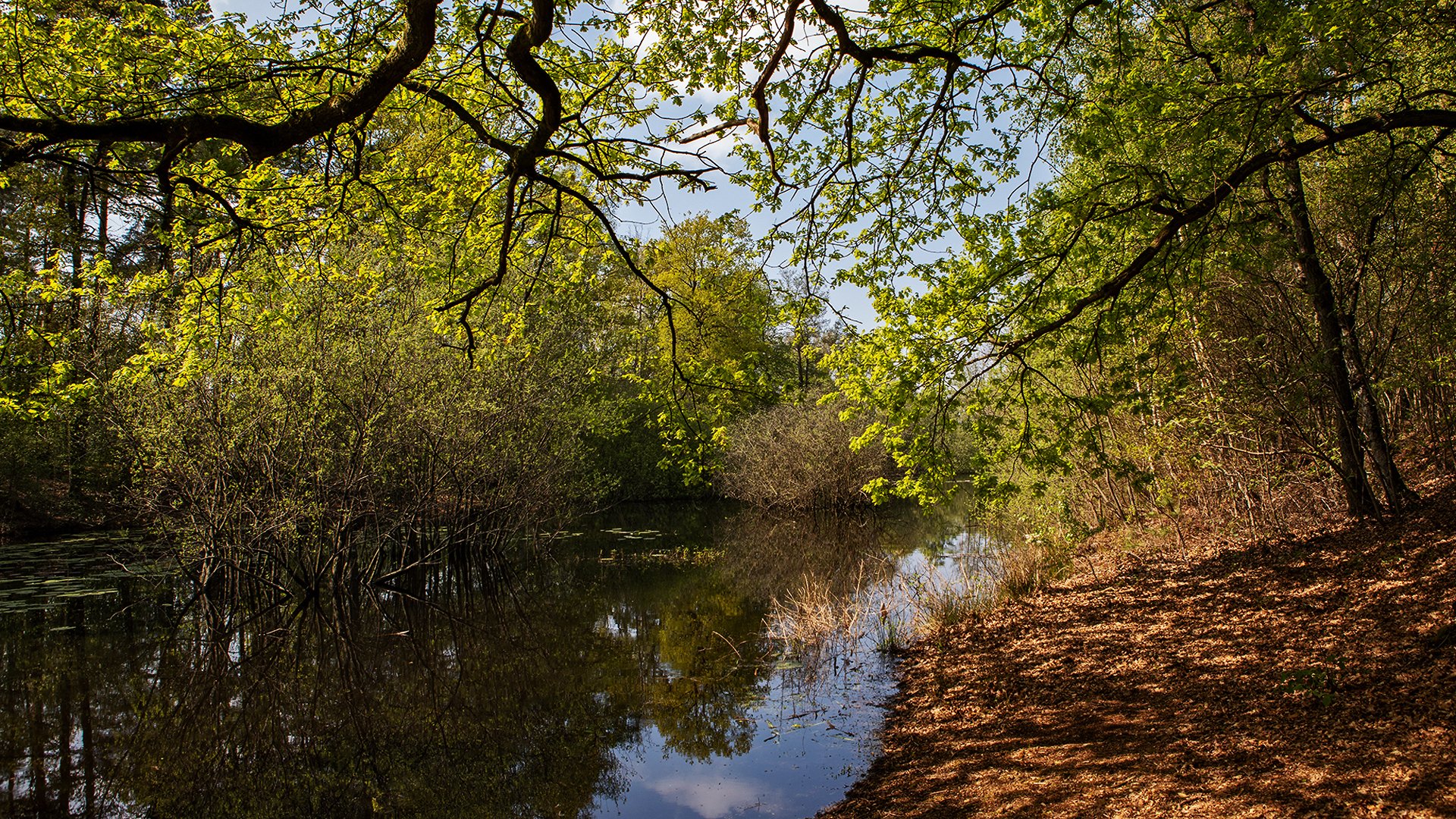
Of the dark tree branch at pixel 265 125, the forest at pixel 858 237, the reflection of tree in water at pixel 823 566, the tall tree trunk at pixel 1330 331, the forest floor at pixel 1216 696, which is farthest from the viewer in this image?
the reflection of tree in water at pixel 823 566

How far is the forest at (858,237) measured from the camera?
602 cm

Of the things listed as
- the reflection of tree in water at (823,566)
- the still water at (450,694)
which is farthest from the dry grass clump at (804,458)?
the still water at (450,694)

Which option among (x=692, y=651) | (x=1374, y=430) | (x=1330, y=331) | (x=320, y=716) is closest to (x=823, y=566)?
(x=692, y=651)

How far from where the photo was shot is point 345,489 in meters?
11.8

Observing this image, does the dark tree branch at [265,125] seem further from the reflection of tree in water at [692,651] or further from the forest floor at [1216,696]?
the reflection of tree in water at [692,651]

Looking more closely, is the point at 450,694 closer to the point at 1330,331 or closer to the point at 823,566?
the point at 823,566

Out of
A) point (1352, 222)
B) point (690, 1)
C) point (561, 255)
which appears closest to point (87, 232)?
point (561, 255)

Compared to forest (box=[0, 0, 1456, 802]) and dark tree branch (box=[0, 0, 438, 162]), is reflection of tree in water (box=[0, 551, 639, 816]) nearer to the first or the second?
forest (box=[0, 0, 1456, 802])

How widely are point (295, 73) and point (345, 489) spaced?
24.8ft

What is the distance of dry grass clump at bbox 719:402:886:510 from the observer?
26.0 m

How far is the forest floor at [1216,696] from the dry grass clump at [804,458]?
16254mm

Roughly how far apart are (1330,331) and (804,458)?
61.8 ft

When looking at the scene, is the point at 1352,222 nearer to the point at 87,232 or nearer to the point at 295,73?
the point at 295,73

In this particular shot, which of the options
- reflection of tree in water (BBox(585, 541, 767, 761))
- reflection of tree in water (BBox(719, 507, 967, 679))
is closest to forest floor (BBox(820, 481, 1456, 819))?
reflection of tree in water (BBox(719, 507, 967, 679))
